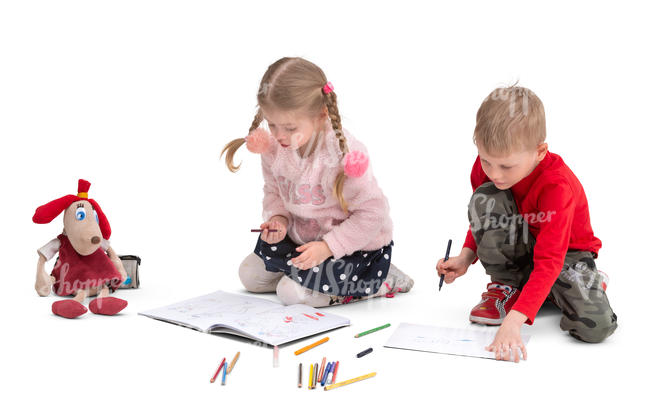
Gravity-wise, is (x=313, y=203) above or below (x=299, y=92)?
below

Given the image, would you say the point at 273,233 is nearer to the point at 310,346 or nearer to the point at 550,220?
the point at 310,346

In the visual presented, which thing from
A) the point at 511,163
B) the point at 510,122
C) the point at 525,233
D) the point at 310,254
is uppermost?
the point at 510,122

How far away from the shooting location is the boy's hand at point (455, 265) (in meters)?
2.62

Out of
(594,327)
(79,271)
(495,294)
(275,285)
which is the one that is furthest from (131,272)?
(594,327)

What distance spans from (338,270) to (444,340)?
21.5 inches

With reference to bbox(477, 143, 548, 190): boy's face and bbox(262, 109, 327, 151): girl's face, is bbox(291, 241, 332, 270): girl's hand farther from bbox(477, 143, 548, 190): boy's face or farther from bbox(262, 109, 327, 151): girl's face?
bbox(477, 143, 548, 190): boy's face

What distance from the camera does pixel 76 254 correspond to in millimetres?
2840

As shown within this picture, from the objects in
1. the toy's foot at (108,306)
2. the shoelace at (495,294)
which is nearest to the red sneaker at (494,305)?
the shoelace at (495,294)

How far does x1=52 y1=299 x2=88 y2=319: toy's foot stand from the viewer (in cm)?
256

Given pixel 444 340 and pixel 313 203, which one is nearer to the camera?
pixel 444 340

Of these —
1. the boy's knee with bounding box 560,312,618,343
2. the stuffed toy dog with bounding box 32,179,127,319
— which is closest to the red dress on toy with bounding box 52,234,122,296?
the stuffed toy dog with bounding box 32,179,127,319

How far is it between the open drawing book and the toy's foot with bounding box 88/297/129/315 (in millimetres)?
83

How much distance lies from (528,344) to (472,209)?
0.50 meters

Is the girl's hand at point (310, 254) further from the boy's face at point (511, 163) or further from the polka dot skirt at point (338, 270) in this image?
the boy's face at point (511, 163)
